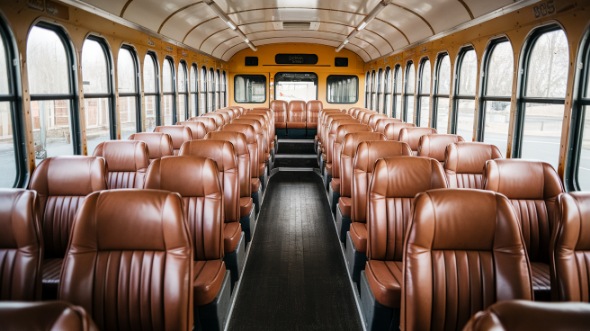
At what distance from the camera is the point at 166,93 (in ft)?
28.3

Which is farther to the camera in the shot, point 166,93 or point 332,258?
point 166,93

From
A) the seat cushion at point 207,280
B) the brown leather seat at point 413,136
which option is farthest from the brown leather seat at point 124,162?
the brown leather seat at point 413,136

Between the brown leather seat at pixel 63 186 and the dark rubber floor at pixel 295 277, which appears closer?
the brown leather seat at pixel 63 186

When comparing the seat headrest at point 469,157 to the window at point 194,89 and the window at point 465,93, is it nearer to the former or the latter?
the window at point 465,93

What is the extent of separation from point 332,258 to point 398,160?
1.97m

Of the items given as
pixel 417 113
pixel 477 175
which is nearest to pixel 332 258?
pixel 477 175

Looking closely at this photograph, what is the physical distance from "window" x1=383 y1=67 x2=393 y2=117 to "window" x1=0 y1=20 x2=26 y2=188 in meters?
9.53

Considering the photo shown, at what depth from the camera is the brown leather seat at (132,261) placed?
6.36ft

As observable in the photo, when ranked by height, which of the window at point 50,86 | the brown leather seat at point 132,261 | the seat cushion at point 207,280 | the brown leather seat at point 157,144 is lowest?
the seat cushion at point 207,280

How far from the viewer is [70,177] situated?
314cm

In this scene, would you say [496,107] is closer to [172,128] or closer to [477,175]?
[477,175]

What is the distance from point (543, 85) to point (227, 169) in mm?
3553

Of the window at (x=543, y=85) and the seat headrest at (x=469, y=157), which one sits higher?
the window at (x=543, y=85)

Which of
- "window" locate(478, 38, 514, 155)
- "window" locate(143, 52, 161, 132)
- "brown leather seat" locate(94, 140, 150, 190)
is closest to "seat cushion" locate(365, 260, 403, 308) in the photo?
"brown leather seat" locate(94, 140, 150, 190)
